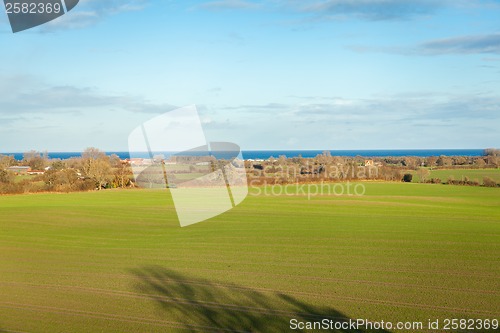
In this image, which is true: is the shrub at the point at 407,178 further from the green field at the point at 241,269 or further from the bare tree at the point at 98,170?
the bare tree at the point at 98,170

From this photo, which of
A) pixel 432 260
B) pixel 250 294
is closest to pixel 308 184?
pixel 432 260

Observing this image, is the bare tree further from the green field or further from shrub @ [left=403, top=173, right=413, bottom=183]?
shrub @ [left=403, top=173, right=413, bottom=183]

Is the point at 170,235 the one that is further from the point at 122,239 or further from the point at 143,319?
the point at 143,319

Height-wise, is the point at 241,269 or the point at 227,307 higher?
the point at 227,307

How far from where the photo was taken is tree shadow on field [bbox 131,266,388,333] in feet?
36.1

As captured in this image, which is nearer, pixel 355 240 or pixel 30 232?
pixel 355 240

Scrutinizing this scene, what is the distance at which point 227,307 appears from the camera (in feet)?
40.7

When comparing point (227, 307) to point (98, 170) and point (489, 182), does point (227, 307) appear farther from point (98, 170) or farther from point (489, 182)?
point (489, 182)

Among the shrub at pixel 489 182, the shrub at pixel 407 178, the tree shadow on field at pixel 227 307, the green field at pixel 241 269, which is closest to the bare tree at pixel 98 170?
the green field at pixel 241 269

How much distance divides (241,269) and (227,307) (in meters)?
4.66

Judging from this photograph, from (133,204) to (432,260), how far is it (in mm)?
28810

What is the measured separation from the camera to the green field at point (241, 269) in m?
11.8

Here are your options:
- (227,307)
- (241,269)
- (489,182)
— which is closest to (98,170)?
(489,182)

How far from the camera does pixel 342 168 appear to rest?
65.4m
